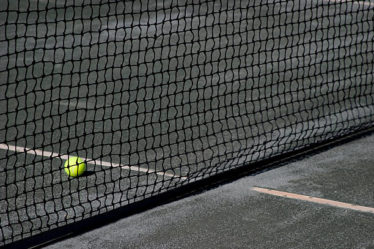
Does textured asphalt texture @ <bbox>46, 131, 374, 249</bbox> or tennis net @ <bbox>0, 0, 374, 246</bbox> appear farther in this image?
tennis net @ <bbox>0, 0, 374, 246</bbox>

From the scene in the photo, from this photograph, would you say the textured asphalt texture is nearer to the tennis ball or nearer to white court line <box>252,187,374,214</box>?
white court line <box>252,187,374,214</box>

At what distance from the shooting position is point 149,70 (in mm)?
13000

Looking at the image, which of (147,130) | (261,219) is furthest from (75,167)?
(261,219)

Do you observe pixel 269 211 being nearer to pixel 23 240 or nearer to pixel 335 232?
pixel 335 232

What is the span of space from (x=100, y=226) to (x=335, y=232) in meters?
2.22

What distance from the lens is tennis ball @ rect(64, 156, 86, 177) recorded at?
8.32 meters

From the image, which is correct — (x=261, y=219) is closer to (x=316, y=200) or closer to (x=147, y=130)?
(x=316, y=200)

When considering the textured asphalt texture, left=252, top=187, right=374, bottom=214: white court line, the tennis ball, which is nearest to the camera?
the textured asphalt texture

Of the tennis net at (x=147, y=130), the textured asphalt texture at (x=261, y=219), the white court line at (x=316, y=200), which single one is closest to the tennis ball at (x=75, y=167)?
the tennis net at (x=147, y=130)

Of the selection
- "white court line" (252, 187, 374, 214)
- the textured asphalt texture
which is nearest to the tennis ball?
the textured asphalt texture

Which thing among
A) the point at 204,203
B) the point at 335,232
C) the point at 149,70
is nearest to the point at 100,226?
the point at 204,203

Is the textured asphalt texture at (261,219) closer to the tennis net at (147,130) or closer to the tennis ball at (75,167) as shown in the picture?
the tennis net at (147,130)

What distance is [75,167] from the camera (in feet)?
27.4

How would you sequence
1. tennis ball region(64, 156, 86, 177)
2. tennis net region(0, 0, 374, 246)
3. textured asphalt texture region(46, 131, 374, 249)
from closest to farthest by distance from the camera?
1. textured asphalt texture region(46, 131, 374, 249)
2. tennis net region(0, 0, 374, 246)
3. tennis ball region(64, 156, 86, 177)
